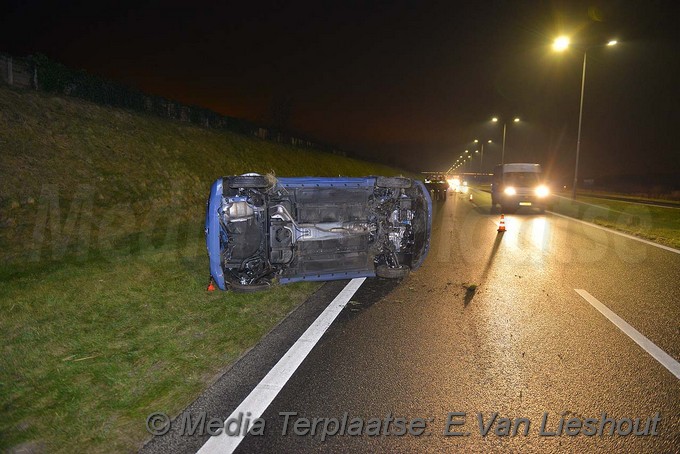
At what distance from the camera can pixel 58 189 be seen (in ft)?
33.8

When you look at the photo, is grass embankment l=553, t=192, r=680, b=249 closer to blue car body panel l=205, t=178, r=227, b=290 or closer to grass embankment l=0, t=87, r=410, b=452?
grass embankment l=0, t=87, r=410, b=452

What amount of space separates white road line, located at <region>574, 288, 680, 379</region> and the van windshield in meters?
15.4

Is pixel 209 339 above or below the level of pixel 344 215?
below

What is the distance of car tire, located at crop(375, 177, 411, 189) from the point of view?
21.0 feet

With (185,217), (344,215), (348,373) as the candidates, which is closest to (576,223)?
(344,215)

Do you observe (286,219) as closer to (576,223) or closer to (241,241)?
(241,241)

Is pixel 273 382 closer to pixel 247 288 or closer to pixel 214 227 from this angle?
pixel 247 288

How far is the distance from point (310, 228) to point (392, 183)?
4.63 ft

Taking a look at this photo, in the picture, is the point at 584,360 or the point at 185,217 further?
the point at 185,217

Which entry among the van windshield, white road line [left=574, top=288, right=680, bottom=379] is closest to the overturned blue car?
white road line [left=574, top=288, right=680, bottom=379]

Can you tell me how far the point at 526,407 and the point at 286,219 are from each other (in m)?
3.76

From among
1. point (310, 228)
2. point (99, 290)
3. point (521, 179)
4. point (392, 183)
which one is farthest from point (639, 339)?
point (521, 179)

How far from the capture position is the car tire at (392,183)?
6395 millimetres

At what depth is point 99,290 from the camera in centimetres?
595
